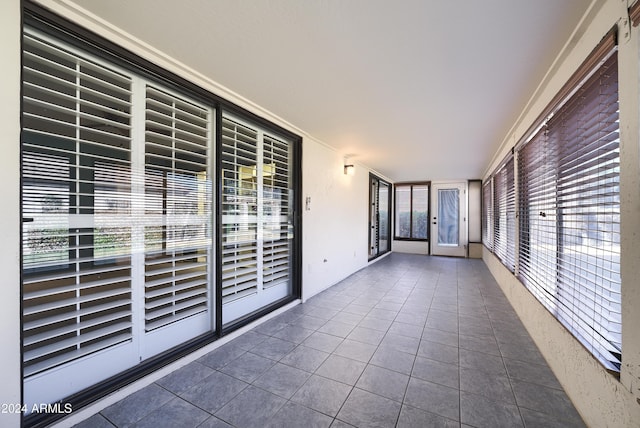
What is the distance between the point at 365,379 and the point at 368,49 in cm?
227

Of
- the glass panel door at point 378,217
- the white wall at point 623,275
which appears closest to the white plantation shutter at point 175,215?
the white wall at point 623,275

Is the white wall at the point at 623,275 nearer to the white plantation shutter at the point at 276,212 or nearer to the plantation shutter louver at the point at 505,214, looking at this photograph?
the plantation shutter louver at the point at 505,214

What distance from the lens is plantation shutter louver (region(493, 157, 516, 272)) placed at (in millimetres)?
3639

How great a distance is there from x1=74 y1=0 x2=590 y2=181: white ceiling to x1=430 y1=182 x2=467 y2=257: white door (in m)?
4.77

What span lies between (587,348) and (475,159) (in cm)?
409

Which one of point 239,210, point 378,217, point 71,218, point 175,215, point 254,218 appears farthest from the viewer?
point 378,217

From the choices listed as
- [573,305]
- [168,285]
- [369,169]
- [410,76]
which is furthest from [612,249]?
[369,169]

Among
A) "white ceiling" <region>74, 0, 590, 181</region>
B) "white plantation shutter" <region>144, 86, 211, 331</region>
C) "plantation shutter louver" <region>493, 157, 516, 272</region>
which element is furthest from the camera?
"plantation shutter louver" <region>493, 157, 516, 272</region>

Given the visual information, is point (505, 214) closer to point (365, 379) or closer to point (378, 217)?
point (378, 217)

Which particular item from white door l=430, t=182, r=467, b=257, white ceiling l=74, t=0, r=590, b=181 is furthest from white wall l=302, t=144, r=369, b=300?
white door l=430, t=182, r=467, b=257

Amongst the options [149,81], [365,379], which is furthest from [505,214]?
[149,81]

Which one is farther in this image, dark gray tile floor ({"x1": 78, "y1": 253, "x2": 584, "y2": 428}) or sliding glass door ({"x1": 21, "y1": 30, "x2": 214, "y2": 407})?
dark gray tile floor ({"x1": 78, "y1": 253, "x2": 584, "y2": 428})

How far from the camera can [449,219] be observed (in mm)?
7512

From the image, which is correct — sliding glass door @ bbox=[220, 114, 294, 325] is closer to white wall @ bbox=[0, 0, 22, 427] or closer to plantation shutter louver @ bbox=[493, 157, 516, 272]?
white wall @ bbox=[0, 0, 22, 427]
